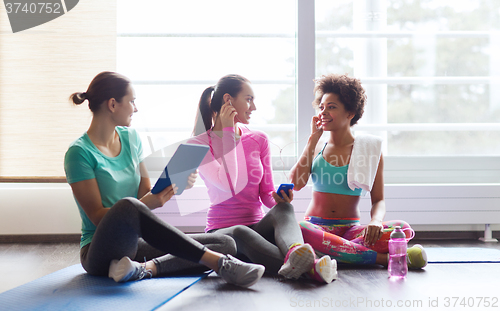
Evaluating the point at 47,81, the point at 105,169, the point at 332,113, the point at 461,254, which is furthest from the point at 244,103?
the point at 47,81

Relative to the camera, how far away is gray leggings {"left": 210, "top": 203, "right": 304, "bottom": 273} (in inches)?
67.4

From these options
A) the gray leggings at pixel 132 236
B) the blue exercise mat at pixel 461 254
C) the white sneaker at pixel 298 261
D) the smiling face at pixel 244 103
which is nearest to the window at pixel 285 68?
the blue exercise mat at pixel 461 254

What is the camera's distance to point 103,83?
5.70 feet

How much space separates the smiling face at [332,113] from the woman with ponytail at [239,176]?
32 cm

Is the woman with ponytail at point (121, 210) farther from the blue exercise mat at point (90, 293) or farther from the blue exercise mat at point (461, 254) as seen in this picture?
the blue exercise mat at point (461, 254)

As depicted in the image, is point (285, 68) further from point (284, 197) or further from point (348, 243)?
point (348, 243)

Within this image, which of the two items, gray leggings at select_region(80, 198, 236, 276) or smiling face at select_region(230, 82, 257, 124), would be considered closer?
gray leggings at select_region(80, 198, 236, 276)

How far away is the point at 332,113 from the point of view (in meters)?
2.08

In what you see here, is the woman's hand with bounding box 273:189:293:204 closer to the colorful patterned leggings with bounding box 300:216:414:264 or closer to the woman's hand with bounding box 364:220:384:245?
the colorful patterned leggings with bounding box 300:216:414:264

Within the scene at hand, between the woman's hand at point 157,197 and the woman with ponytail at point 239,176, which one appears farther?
the woman with ponytail at point 239,176

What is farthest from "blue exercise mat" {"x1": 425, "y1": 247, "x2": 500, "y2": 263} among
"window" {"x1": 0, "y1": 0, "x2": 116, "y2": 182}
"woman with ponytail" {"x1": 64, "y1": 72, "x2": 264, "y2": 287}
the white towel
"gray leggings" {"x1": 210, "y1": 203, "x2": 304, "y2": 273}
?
"window" {"x1": 0, "y1": 0, "x2": 116, "y2": 182}

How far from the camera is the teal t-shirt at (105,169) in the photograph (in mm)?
1612

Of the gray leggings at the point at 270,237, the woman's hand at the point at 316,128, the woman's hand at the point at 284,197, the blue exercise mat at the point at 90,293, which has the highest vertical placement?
the woman's hand at the point at 316,128

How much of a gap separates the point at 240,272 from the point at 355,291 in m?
0.44
